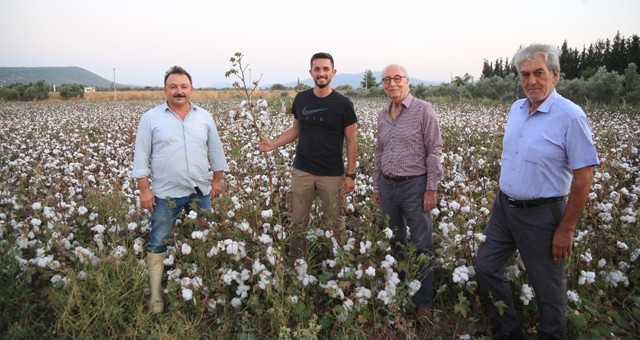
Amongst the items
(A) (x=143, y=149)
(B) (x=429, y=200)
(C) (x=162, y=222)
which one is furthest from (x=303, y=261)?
(A) (x=143, y=149)

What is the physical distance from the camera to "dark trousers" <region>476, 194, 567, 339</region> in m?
2.52

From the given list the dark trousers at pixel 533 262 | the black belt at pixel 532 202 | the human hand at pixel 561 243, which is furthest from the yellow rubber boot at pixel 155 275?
the human hand at pixel 561 243

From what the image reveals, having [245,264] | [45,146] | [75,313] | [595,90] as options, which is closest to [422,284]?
[245,264]

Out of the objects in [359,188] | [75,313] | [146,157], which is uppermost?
[146,157]

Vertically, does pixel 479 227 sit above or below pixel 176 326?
above

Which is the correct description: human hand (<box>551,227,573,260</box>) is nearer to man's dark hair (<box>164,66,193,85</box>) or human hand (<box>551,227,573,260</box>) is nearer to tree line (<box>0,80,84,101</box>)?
man's dark hair (<box>164,66,193,85</box>)

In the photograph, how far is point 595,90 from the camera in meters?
22.8

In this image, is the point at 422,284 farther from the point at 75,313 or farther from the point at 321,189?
the point at 75,313

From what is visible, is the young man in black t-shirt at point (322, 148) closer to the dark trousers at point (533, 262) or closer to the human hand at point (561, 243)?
the dark trousers at point (533, 262)

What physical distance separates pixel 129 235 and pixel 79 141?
23.8 ft

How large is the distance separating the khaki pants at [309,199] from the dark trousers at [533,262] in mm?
1322

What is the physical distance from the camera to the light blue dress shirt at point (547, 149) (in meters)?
2.26

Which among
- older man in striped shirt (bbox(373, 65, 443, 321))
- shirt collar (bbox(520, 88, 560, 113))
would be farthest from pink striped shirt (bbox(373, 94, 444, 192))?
shirt collar (bbox(520, 88, 560, 113))

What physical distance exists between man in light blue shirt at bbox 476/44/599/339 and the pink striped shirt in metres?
0.51
